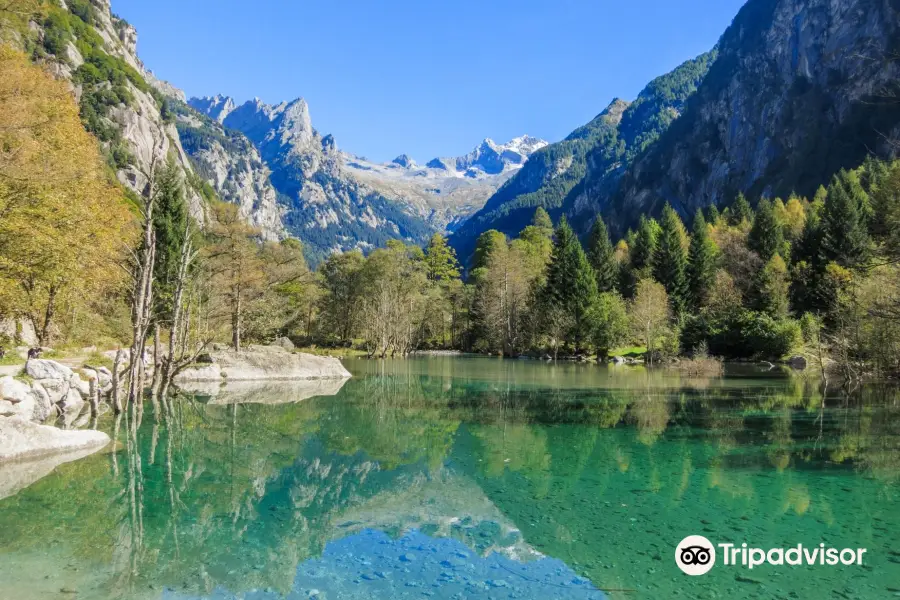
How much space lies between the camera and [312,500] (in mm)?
9680

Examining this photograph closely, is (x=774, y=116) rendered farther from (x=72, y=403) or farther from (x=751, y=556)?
(x=72, y=403)

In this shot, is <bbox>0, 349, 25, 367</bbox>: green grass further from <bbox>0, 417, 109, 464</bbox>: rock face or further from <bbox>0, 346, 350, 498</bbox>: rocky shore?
<bbox>0, 417, 109, 464</bbox>: rock face

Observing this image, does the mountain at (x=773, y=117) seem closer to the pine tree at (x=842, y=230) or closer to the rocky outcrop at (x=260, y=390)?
the pine tree at (x=842, y=230)

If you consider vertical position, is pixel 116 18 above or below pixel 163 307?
above

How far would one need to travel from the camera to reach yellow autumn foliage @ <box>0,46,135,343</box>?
15.3 m

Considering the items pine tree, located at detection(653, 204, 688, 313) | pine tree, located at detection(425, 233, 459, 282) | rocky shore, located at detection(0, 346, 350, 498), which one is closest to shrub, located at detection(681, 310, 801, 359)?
pine tree, located at detection(653, 204, 688, 313)

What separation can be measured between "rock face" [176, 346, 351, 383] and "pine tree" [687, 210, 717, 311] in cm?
4428

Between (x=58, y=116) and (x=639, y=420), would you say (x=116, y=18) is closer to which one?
(x=58, y=116)

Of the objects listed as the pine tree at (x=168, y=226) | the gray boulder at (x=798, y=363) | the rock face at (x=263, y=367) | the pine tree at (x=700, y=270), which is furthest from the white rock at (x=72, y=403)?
the pine tree at (x=700, y=270)

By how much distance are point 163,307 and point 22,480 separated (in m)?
22.1

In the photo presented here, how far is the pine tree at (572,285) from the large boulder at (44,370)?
4482 centimetres

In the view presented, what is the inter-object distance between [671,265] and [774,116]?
285 feet

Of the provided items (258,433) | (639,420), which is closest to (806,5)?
(639,420)

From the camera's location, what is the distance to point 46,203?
16.2 meters
